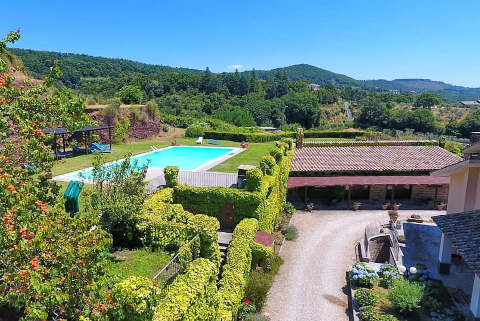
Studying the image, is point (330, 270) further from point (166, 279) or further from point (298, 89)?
point (298, 89)

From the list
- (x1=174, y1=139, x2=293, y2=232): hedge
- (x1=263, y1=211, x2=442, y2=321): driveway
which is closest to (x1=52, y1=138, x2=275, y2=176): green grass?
(x1=174, y1=139, x2=293, y2=232): hedge

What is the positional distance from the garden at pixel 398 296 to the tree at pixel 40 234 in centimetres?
1159

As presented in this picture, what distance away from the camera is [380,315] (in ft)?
47.6

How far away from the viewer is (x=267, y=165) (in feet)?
75.2

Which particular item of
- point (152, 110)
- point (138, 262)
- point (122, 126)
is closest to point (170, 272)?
point (138, 262)

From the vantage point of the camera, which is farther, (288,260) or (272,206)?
(272,206)

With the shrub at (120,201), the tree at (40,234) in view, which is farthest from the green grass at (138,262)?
Answer: the tree at (40,234)

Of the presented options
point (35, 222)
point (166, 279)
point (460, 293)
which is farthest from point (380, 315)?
point (35, 222)

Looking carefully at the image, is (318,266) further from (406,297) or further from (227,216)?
(406,297)

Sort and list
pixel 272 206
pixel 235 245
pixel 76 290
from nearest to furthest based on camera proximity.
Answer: pixel 76 290 < pixel 235 245 < pixel 272 206

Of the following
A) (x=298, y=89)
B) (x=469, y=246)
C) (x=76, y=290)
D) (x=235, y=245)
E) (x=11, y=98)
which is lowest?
(x=235, y=245)

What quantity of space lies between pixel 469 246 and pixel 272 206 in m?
11.3

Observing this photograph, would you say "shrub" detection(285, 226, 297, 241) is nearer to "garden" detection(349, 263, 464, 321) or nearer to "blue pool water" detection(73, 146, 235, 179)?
"garden" detection(349, 263, 464, 321)

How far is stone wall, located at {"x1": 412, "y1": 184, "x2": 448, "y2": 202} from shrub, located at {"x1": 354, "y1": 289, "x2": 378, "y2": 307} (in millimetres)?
17716
